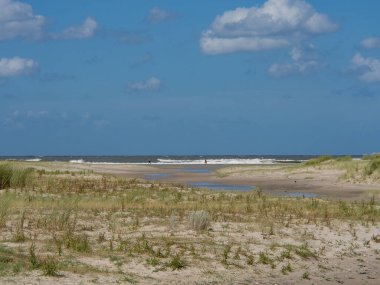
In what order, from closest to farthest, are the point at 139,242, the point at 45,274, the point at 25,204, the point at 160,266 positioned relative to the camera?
the point at 45,274 → the point at 160,266 → the point at 139,242 → the point at 25,204

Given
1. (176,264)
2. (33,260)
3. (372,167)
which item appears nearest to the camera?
(33,260)

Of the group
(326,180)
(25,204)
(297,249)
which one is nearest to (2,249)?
(297,249)

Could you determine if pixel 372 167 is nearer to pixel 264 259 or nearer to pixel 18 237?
pixel 264 259

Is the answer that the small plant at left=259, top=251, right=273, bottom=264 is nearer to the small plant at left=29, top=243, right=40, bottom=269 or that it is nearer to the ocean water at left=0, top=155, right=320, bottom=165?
the small plant at left=29, top=243, right=40, bottom=269

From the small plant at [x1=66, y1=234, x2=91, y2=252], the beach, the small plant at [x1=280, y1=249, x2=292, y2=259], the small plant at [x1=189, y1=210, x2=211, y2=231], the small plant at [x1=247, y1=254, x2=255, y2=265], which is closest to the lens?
the beach

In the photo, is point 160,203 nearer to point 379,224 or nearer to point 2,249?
point 379,224

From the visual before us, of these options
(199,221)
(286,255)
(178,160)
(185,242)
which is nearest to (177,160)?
(178,160)

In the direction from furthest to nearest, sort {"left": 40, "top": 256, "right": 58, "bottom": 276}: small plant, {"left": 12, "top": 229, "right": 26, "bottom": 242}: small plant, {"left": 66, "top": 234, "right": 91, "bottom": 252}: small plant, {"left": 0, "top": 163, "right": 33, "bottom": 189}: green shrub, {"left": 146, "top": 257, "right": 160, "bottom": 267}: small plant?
{"left": 0, "top": 163, "right": 33, "bottom": 189}: green shrub
{"left": 12, "top": 229, "right": 26, "bottom": 242}: small plant
{"left": 66, "top": 234, "right": 91, "bottom": 252}: small plant
{"left": 146, "top": 257, "right": 160, "bottom": 267}: small plant
{"left": 40, "top": 256, "right": 58, "bottom": 276}: small plant

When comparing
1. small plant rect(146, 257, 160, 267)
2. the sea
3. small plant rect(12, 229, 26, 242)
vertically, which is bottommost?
small plant rect(146, 257, 160, 267)

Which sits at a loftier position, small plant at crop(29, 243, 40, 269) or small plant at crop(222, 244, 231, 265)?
small plant at crop(29, 243, 40, 269)

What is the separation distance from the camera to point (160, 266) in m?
13.2

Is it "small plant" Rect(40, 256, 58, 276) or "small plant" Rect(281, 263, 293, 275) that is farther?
"small plant" Rect(281, 263, 293, 275)

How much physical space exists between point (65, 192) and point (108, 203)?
5.99 meters

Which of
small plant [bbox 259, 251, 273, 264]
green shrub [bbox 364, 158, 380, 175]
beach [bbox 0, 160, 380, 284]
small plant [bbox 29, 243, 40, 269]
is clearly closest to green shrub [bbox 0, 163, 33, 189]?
beach [bbox 0, 160, 380, 284]
